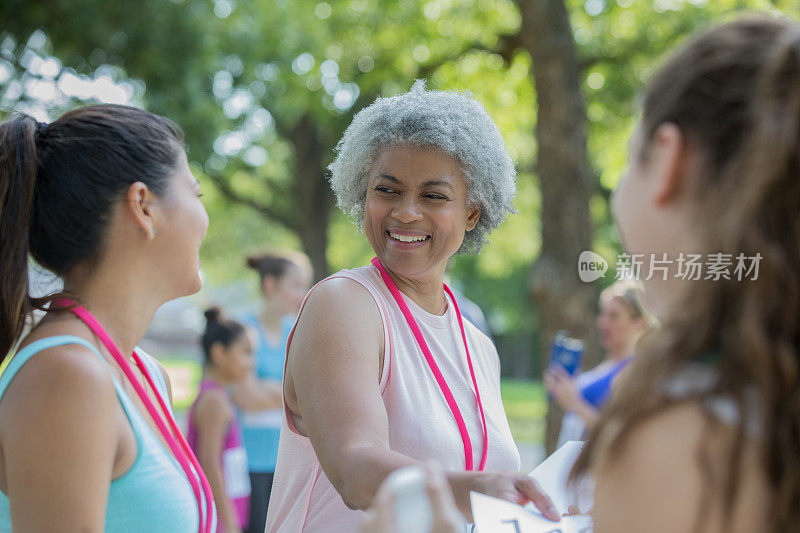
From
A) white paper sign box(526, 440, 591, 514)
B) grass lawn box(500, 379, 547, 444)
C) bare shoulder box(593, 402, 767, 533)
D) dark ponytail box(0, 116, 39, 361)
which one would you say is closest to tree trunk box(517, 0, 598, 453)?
grass lawn box(500, 379, 547, 444)

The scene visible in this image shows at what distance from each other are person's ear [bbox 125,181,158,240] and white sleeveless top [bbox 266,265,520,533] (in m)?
0.45

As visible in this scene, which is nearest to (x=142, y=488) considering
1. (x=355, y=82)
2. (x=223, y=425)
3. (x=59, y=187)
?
(x=59, y=187)

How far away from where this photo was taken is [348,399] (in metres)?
1.84

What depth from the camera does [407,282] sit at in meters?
2.35

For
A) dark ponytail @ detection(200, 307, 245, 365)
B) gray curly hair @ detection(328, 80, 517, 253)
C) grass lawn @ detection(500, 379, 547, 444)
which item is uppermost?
gray curly hair @ detection(328, 80, 517, 253)

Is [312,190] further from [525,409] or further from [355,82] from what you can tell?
[525,409]

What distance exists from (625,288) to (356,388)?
432 cm

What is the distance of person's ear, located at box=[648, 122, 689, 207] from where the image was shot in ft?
3.81

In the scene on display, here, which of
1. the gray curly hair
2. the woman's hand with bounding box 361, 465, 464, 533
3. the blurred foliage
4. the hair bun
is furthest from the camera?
the blurred foliage

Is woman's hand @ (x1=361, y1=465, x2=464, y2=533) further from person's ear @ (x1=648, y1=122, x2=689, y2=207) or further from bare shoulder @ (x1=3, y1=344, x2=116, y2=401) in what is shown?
bare shoulder @ (x1=3, y1=344, x2=116, y2=401)

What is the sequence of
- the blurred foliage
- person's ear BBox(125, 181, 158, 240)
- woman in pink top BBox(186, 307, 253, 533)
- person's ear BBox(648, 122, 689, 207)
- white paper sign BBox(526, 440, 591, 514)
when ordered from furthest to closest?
the blurred foliage → woman in pink top BBox(186, 307, 253, 533) → person's ear BBox(125, 181, 158, 240) → white paper sign BBox(526, 440, 591, 514) → person's ear BBox(648, 122, 689, 207)

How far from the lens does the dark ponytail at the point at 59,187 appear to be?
1.80m

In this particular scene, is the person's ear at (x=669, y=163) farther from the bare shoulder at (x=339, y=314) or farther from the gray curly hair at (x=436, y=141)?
the gray curly hair at (x=436, y=141)

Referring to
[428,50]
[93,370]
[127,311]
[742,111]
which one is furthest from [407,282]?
[428,50]
